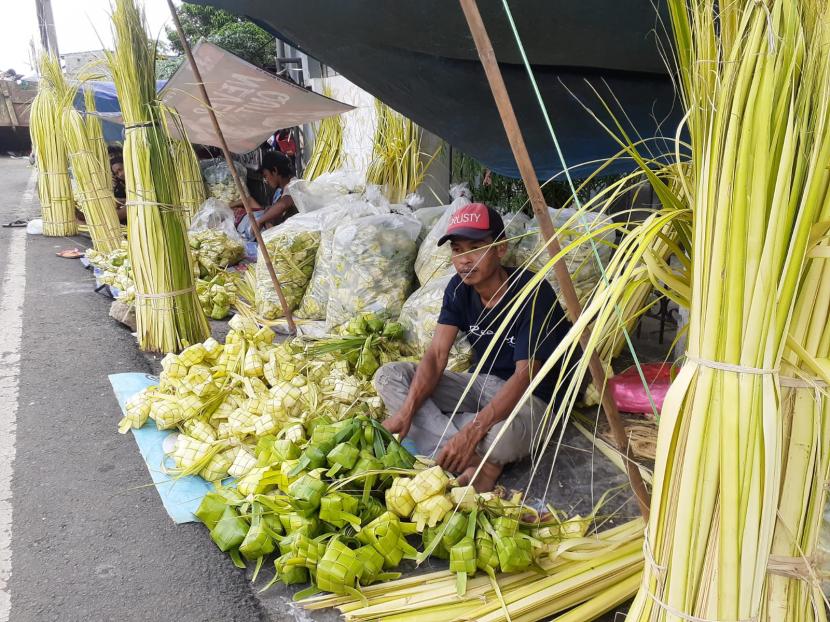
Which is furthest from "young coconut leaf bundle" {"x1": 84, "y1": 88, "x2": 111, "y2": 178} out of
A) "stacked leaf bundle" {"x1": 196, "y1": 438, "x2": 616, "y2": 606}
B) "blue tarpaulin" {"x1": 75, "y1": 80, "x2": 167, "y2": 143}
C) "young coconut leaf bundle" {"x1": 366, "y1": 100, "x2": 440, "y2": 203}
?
"stacked leaf bundle" {"x1": 196, "y1": 438, "x2": 616, "y2": 606}

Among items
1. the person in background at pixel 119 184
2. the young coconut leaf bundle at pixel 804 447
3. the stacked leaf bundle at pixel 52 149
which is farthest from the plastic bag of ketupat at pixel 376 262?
the stacked leaf bundle at pixel 52 149

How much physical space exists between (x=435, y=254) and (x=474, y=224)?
1.01 metres

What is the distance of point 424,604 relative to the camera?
179 centimetres

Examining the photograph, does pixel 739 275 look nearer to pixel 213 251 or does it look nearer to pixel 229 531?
pixel 229 531

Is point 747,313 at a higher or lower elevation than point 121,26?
lower

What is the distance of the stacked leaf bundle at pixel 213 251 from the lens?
5301 millimetres

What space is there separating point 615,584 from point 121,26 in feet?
11.8

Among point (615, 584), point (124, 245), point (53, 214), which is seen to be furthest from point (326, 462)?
point (53, 214)

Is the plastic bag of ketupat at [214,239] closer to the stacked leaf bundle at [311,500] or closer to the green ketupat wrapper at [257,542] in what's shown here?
the stacked leaf bundle at [311,500]

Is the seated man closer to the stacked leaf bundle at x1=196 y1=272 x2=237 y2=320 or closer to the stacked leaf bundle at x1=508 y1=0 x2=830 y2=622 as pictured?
the stacked leaf bundle at x1=508 y1=0 x2=830 y2=622

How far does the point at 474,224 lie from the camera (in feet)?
8.21

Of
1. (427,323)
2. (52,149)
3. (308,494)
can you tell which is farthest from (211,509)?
(52,149)

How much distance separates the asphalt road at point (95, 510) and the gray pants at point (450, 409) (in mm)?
186

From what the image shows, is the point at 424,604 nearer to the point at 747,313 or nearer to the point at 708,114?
the point at 747,313
